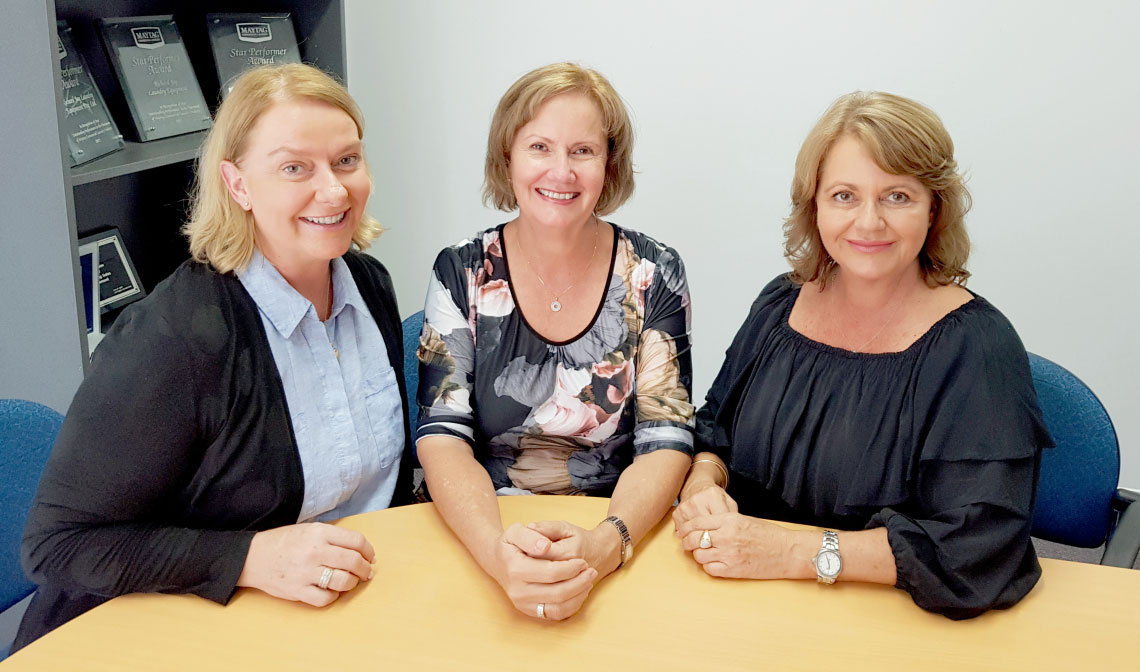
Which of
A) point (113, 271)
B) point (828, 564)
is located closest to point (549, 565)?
point (828, 564)

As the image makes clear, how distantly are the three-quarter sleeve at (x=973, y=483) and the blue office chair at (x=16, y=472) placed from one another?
1.40m

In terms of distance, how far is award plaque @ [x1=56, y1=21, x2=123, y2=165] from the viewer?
2.37 m

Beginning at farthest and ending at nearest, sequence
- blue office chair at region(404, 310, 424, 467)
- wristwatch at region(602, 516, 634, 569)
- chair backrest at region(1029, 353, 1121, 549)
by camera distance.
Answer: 1. blue office chair at region(404, 310, 424, 467)
2. chair backrest at region(1029, 353, 1121, 549)
3. wristwatch at region(602, 516, 634, 569)

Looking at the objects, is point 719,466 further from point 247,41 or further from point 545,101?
point 247,41

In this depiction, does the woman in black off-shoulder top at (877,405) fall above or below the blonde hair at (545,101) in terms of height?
below

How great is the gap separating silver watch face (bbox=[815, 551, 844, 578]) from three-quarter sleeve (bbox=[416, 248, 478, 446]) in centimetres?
68

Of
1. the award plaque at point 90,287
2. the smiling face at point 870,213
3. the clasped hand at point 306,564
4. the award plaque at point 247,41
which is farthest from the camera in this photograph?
the award plaque at point 247,41

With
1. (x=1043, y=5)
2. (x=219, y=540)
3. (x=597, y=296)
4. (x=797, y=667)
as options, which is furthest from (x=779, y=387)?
(x=1043, y=5)

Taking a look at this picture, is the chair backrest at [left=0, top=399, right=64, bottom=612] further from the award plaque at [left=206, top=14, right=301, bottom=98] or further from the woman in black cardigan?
the award plaque at [left=206, top=14, right=301, bottom=98]

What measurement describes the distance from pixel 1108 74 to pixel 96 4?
2874 millimetres

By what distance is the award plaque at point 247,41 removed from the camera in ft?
9.50

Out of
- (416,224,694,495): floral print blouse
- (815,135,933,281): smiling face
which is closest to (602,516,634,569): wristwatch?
(416,224,694,495): floral print blouse

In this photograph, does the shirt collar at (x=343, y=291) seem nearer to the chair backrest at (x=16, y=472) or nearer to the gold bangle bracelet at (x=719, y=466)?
the chair backrest at (x=16, y=472)

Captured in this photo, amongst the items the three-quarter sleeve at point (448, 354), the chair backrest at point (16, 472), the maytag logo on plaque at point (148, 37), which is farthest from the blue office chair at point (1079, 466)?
the maytag logo on plaque at point (148, 37)
